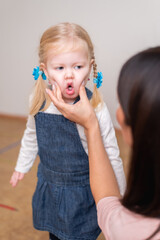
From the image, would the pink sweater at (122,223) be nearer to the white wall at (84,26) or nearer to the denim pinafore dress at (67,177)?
the denim pinafore dress at (67,177)

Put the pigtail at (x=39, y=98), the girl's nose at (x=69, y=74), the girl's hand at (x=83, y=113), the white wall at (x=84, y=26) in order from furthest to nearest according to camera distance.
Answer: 1. the white wall at (x=84, y=26)
2. the pigtail at (x=39, y=98)
3. the girl's nose at (x=69, y=74)
4. the girl's hand at (x=83, y=113)

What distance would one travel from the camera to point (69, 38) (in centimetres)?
93

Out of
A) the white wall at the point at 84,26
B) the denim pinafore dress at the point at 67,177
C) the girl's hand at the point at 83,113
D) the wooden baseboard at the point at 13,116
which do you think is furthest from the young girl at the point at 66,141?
the wooden baseboard at the point at 13,116

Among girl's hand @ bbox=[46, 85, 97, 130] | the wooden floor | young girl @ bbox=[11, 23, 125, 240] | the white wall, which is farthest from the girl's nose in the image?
the white wall

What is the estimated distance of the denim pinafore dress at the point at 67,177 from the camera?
0.99m

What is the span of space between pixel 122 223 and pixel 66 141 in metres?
0.44

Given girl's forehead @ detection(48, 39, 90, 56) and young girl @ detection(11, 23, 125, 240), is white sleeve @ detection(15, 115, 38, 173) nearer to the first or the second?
young girl @ detection(11, 23, 125, 240)

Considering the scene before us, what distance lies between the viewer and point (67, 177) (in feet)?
3.31

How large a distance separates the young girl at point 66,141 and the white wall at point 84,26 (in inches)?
71.7

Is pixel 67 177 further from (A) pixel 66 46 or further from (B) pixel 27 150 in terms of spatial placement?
(A) pixel 66 46

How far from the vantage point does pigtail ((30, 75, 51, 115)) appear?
1.05 metres

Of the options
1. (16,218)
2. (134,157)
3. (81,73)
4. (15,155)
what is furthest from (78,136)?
(15,155)

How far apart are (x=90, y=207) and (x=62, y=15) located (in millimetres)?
2513

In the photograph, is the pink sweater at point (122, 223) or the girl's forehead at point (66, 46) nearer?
the pink sweater at point (122, 223)
